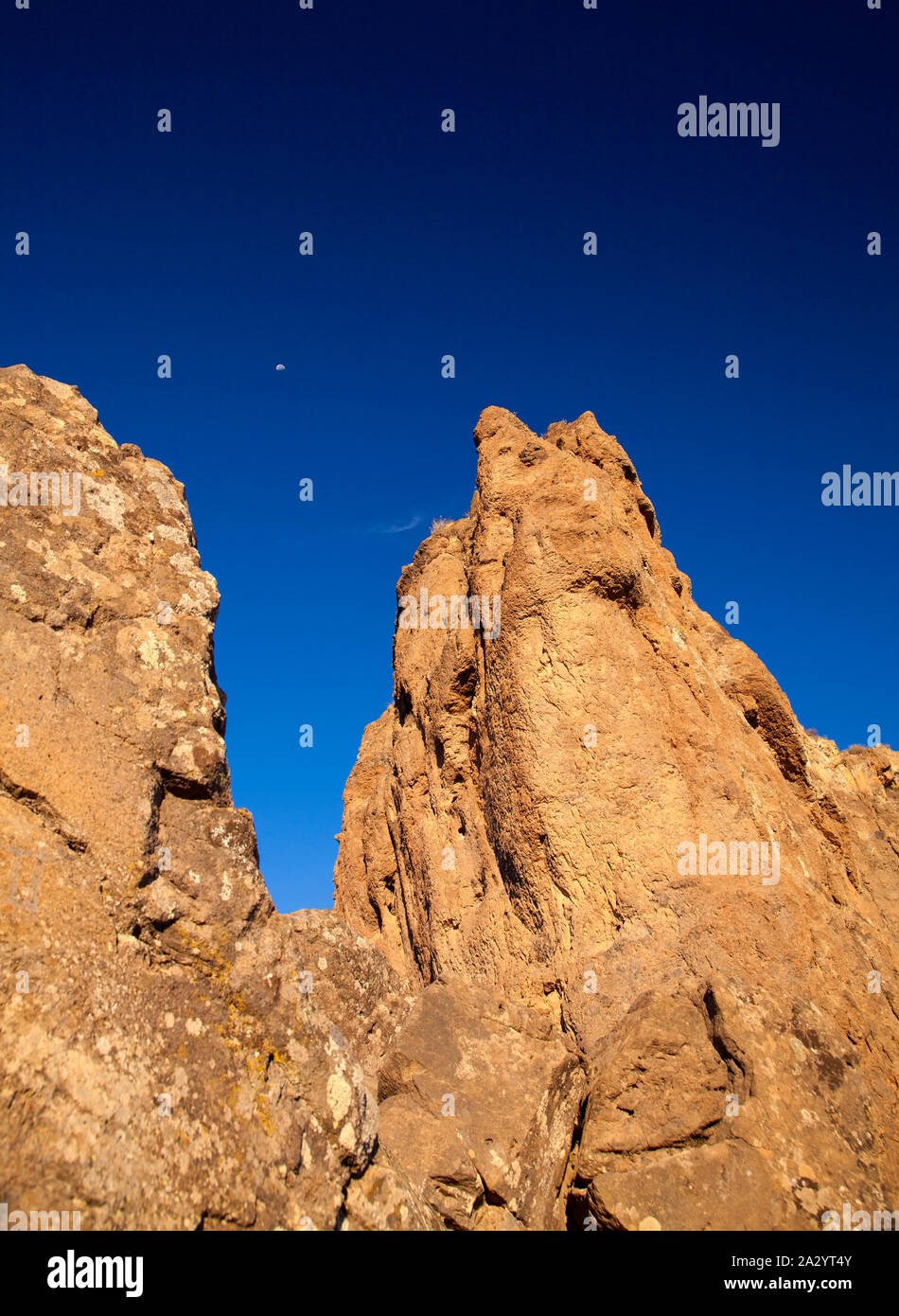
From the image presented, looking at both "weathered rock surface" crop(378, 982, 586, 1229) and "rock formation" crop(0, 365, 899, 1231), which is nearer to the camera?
"rock formation" crop(0, 365, 899, 1231)

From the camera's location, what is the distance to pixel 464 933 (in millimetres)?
10172

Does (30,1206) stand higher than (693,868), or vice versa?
(693,868)

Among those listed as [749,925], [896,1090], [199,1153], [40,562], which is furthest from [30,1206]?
[896,1090]

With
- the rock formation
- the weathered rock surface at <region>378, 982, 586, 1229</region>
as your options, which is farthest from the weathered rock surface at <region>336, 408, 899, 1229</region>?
the weathered rock surface at <region>378, 982, 586, 1229</region>

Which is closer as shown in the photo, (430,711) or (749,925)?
(749,925)

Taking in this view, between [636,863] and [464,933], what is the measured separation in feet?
9.56

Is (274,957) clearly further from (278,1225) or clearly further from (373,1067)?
(373,1067)

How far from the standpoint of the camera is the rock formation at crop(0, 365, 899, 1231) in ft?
13.3

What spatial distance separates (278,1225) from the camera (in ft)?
13.0

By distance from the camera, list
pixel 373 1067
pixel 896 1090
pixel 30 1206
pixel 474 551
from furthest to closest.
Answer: pixel 474 551 → pixel 896 1090 → pixel 373 1067 → pixel 30 1206

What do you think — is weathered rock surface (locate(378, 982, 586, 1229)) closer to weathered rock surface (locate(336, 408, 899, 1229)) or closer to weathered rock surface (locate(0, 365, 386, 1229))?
weathered rock surface (locate(336, 408, 899, 1229))

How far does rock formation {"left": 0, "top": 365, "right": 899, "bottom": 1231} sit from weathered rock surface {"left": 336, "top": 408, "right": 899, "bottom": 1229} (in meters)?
0.04

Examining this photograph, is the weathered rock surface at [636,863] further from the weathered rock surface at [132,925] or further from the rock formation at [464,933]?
the weathered rock surface at [132,925]
